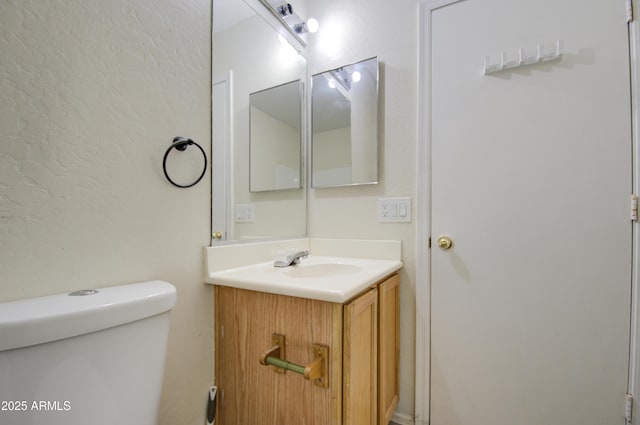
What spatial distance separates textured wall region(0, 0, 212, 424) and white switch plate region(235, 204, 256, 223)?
0.75ft

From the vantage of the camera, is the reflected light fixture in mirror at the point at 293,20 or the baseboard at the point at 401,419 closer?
the baseboard at the point at 401,419

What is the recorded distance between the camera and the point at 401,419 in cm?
124

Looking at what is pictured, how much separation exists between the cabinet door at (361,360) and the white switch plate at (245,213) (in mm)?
666

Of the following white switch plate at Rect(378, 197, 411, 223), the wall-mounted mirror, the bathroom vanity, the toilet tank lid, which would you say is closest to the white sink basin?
the bathroom vanity

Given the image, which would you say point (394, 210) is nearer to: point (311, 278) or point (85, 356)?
point (311, 278)

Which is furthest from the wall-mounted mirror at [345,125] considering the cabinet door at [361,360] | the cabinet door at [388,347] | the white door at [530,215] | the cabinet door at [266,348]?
the cabinet door at [266,348]

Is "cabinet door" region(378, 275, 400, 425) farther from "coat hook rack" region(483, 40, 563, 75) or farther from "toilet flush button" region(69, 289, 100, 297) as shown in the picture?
"coat hook rack" region(483, 40, 563, 75)

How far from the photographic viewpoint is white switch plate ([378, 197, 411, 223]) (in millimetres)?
1273

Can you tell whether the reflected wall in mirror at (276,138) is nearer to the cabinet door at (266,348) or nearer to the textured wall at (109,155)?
the textured wall at (109,155)

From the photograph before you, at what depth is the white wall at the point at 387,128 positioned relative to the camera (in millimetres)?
1262

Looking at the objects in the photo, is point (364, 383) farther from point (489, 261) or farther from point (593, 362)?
point (593, 362)

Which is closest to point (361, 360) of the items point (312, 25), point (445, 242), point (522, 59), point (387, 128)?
point (445, 242)

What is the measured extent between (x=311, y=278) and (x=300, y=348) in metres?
0.24

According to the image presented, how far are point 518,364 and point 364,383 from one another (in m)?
0.67
